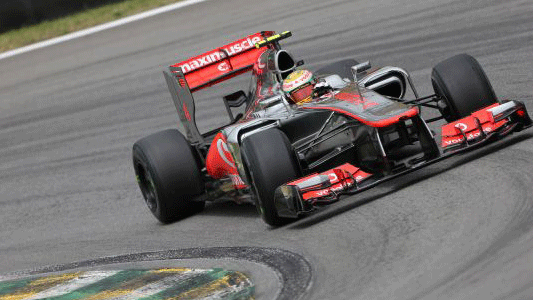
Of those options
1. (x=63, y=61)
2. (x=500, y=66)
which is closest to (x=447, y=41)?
(x=500, y=66)

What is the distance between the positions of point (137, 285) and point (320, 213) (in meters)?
1.70

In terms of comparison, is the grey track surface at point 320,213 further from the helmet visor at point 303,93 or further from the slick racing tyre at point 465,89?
the helmet visor at point 303,93

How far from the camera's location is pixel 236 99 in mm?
11266

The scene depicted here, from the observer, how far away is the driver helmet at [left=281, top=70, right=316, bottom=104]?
9711mm

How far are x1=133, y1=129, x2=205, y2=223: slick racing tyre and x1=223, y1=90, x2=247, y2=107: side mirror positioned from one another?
41.3 inches

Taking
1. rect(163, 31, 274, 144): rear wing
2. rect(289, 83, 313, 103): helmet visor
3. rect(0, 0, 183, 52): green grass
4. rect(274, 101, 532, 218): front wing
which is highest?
rect(0, 0, 183, 52): green grass

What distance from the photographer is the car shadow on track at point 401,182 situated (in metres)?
8.77

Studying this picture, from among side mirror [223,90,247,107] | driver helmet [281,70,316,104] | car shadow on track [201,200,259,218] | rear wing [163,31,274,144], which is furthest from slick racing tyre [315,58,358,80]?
car shadow on track [201,200,259,218]

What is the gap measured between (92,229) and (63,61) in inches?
395

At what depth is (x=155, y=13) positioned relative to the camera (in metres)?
22.1

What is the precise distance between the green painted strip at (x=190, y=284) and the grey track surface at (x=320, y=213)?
0.46 meters

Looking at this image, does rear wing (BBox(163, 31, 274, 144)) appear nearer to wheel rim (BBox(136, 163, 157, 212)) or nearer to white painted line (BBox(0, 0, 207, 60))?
wheel rim (BBox(136, 163, 157, 212))

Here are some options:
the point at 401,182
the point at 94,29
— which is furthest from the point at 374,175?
the point at 94,29

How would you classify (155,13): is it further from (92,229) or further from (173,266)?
(173,266)
